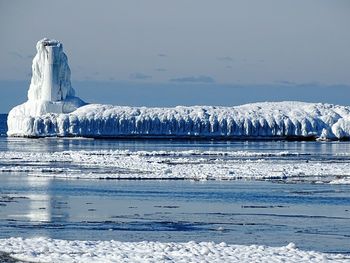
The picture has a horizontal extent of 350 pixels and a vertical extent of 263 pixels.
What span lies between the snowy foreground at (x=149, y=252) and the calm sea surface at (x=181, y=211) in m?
0.79

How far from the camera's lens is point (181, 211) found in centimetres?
1861

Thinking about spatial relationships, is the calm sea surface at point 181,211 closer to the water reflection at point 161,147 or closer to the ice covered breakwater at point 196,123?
the water reflection at point 161,147

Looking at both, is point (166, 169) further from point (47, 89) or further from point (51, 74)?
point (47, 89)

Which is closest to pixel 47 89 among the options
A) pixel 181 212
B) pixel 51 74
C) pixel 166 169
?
pixel 51 74

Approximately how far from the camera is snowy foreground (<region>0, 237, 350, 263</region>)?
12805mm

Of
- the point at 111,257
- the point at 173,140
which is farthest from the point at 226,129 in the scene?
the point at 111,257

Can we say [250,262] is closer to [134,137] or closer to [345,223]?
[345,223]

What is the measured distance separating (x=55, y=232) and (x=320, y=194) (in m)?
8.98

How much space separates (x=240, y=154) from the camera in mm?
44688

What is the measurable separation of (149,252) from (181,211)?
546 cm

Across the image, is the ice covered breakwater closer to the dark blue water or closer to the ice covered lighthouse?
the ice covered lighthouse

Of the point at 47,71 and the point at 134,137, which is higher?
the point at 47,71

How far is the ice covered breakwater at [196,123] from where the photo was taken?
7131 cm

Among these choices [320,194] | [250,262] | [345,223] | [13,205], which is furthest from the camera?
[320,194]
